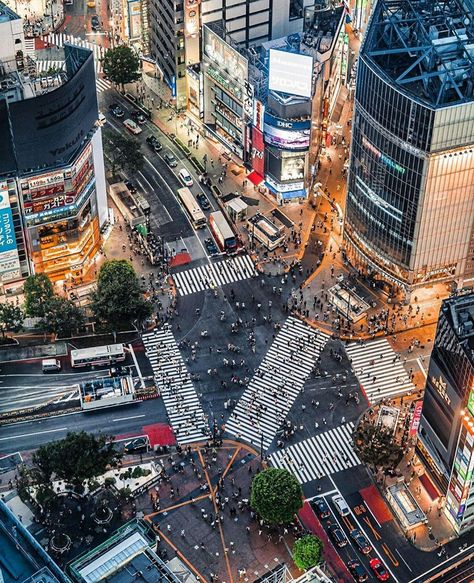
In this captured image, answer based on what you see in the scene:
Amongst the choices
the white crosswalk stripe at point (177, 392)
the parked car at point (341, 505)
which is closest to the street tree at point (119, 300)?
the white crosswalk stripe at point (177, 392)

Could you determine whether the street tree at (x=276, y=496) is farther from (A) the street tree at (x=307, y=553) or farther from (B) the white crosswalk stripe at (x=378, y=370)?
(B) the white crosswalk stripe at (x=378, y=370)

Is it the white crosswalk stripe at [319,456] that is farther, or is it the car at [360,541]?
the white crosswalk stripe at [319,456]

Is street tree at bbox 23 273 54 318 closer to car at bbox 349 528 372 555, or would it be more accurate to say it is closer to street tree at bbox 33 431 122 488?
street tree at bbox 33 431 122 488

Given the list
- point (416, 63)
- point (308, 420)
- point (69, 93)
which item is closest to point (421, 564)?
point (308, 420)

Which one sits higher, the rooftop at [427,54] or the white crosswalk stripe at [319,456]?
the rooftop at [427,54]

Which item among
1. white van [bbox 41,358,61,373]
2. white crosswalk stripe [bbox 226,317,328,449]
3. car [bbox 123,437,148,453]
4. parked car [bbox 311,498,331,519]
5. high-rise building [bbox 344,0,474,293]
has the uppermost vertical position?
high-rise building [bbox 344,0,474,293]

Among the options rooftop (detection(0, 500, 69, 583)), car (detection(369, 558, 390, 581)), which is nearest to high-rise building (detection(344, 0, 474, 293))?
car (detection(369, 558, 390, 581))
